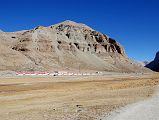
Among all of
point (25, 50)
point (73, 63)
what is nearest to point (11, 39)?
point (25, 50)

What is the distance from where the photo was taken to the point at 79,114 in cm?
1852

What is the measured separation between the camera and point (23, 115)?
1905cm

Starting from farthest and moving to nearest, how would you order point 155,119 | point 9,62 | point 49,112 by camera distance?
point 9,62
point 49,112
point 155,119

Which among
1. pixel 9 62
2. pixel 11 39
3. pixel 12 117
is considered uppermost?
pixel 11 39

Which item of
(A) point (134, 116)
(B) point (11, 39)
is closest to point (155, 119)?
(A) point (134, 116)

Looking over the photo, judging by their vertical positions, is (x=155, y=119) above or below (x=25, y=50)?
below

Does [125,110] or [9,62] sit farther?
[9,62]

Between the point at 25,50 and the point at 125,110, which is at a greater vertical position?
the point at 25,50

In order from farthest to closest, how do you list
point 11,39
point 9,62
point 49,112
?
point 11,39 < point 9,62 < point 49,112

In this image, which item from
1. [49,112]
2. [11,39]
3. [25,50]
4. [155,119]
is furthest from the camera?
[11,39]

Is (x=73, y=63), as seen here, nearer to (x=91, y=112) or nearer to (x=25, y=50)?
(x=25, y=50)

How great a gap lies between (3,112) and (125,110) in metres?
7.39

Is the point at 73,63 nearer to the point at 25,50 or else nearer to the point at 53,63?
the point at 53,63

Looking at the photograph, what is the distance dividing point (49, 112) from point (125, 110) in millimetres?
4398
